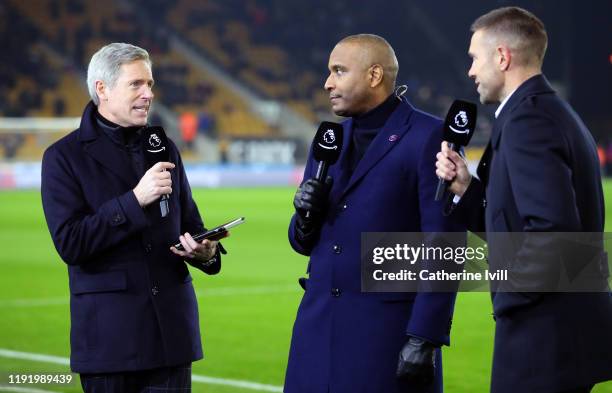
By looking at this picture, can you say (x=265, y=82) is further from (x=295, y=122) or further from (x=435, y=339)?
(x=435, y=339)

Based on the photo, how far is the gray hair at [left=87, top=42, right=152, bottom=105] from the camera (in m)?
4.63

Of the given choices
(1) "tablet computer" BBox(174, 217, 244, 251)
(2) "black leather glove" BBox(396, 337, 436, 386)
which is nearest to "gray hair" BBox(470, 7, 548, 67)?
(2) "black leather glove" BBox(396, 337, 436, 386)

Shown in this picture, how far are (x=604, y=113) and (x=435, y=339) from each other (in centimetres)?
3341

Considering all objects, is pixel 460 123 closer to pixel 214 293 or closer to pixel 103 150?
pixel 103 150

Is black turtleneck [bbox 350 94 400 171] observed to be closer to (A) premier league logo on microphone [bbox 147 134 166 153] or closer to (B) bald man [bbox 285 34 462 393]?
(B) bald man [bbox 285 34 462 393]

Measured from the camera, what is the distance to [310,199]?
14.0ft

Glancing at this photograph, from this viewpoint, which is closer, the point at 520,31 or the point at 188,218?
the point at 520,31

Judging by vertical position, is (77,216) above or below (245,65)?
below

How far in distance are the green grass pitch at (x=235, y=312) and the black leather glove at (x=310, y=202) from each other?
11.4 feet

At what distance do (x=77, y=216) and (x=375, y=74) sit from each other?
1358 millimetres

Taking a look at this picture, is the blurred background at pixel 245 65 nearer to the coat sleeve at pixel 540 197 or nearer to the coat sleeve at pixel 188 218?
the coat sleeve at pixel 188 218

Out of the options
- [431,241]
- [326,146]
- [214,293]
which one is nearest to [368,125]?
[326,146]

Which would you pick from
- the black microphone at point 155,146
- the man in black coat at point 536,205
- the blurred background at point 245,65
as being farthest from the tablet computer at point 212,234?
Result: the blurred background at point 245,65

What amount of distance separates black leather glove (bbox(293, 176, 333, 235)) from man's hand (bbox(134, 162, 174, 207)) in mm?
548
